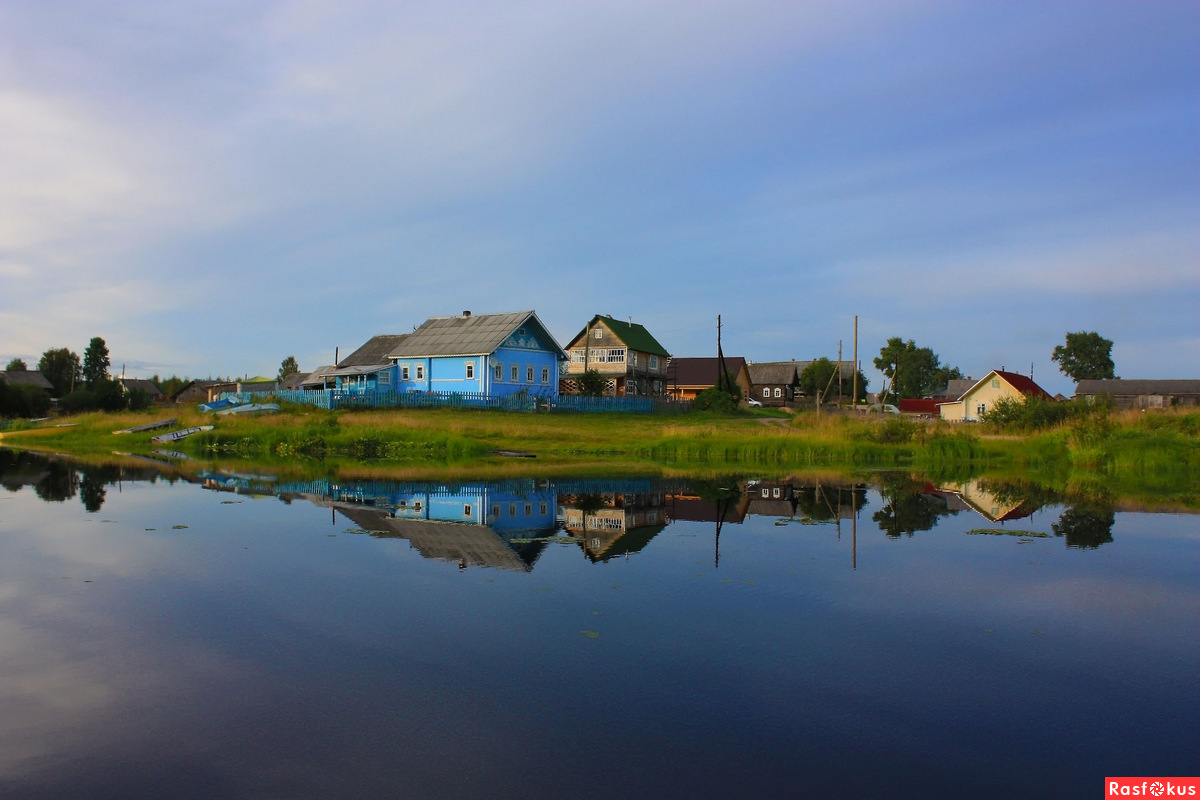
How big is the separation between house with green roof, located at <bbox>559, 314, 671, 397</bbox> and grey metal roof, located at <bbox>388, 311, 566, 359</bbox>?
15.0m

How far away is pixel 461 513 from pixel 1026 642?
1037cm

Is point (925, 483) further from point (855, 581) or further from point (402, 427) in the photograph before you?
point (402, 427)

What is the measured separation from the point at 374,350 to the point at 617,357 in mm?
19947

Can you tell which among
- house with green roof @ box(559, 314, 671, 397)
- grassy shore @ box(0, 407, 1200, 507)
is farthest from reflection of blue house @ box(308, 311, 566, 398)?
house with green roof @ box(559, 314, 671, 397)

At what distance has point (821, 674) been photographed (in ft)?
21.9

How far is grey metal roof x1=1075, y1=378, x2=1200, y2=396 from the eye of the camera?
7612cm

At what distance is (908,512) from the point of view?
1631 centimetres

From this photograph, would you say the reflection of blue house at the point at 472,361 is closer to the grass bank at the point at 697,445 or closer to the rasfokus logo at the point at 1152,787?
the grass bank at the point at 697,445

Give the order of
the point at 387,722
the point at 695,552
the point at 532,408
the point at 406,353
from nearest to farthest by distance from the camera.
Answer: the point at 387,722 < the point at 695,552 < the point at 532,408 < the point at 406,353

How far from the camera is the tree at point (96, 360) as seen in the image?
98.2 metres

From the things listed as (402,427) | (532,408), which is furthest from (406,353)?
(402,427)

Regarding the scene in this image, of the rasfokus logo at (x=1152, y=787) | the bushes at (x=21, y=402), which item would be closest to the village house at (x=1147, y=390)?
the rasfokus logo at (x=1152, y=787)

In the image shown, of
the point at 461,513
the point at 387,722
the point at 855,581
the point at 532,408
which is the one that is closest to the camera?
the point at 387,722

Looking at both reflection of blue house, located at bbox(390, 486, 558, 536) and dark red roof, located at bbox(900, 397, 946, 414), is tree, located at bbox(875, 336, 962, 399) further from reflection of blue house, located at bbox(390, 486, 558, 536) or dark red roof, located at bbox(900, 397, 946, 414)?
reflection of blue house, located at bbox(390, 486, 558, 536)
